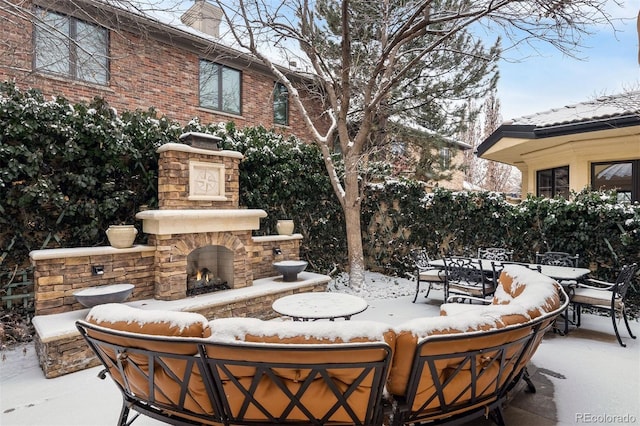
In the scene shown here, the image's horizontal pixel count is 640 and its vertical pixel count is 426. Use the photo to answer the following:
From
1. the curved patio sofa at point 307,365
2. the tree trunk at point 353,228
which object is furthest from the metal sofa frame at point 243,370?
the tree trunk at point 353,228

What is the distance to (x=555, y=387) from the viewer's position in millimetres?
3023

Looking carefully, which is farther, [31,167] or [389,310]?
[389,310]

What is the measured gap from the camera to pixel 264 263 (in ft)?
19.6

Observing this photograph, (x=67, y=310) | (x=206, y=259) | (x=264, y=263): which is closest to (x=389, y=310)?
(x=264, y=263)

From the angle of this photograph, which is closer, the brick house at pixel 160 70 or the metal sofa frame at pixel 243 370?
the metal sofa frame at pixel 243 370

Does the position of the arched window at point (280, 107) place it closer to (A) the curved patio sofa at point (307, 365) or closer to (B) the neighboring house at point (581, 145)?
(B) the neighboring house at point (581, 145)

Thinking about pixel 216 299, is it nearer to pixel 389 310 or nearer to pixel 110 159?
pixel 110 159

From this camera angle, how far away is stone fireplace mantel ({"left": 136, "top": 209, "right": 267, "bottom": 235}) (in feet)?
14.5

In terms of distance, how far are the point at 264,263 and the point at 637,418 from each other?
16.1 ft

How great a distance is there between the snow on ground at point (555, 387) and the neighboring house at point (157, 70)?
4.85m

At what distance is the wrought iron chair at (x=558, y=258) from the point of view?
18.2 ft

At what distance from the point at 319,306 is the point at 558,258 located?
473 cm

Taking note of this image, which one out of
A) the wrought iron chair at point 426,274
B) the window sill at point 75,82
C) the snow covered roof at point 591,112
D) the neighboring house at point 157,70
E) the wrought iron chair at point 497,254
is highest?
the neighboring house at point 157,70

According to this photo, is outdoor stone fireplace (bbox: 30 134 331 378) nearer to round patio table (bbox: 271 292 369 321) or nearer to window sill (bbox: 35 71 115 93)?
round patio table (bbox: 271 292 369 321)
